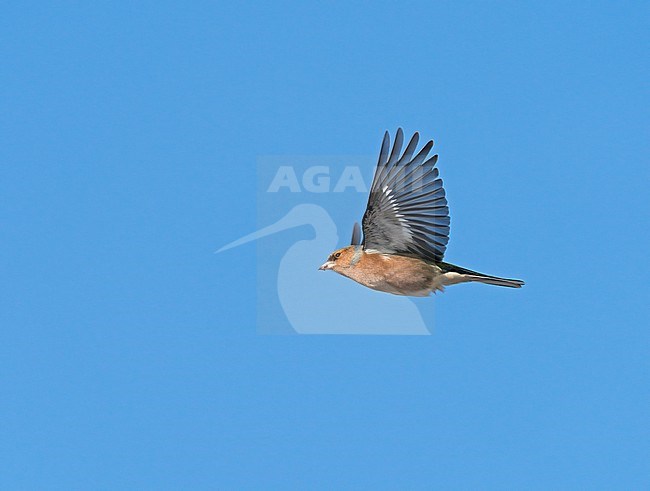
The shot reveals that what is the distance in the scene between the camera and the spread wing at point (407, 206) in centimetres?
1343

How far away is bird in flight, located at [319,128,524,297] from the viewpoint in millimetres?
13461

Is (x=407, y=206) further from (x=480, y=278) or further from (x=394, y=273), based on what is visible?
(x=480, y=278)

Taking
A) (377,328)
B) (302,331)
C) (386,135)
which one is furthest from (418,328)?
(386,135)

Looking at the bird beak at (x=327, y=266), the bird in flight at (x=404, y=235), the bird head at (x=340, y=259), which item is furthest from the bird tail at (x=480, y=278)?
the bird beak at (x=327, y=266)

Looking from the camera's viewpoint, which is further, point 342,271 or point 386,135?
point 342,271

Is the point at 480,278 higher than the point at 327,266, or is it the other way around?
the point at 327,266

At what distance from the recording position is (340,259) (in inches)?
559

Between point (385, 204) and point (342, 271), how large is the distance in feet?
3.53

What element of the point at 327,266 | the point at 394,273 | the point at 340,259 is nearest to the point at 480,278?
the point at 394,273

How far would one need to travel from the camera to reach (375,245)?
46.1ft

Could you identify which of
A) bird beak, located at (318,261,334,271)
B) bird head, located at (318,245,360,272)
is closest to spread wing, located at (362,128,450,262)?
bird head, located at (318,245,360,272)

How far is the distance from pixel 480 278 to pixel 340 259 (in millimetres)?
1799

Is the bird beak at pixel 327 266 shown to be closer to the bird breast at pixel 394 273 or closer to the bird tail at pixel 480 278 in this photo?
the bird breast at pixel 394 273

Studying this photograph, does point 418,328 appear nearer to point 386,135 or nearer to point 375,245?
point 375,245
